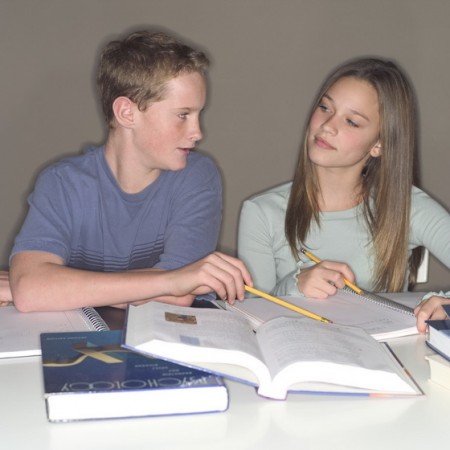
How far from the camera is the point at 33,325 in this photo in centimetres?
119

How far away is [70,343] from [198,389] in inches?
8.8

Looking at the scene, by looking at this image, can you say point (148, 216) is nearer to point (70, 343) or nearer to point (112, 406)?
point (70, 343)

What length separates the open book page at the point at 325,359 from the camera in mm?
918

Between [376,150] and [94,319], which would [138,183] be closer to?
[94,319]

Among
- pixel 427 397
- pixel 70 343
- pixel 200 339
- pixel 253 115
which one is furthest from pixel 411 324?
pixel 253 115

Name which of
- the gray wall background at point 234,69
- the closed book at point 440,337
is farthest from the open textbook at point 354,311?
the gray wall background at point 234,69

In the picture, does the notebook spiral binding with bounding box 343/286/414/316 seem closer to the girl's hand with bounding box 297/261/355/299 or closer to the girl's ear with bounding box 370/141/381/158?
the girl's hand with bounding box 297/261/355/299

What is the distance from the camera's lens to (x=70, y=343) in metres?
1.01

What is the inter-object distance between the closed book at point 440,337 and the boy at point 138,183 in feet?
1.76

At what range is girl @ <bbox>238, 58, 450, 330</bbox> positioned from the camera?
1.78m

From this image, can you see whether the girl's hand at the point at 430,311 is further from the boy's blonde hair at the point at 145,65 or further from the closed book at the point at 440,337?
the boy's blonde hair at the point at 145,65

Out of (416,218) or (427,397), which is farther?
(416,218)

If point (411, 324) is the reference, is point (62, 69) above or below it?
above

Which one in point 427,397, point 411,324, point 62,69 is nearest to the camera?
point 427,397
